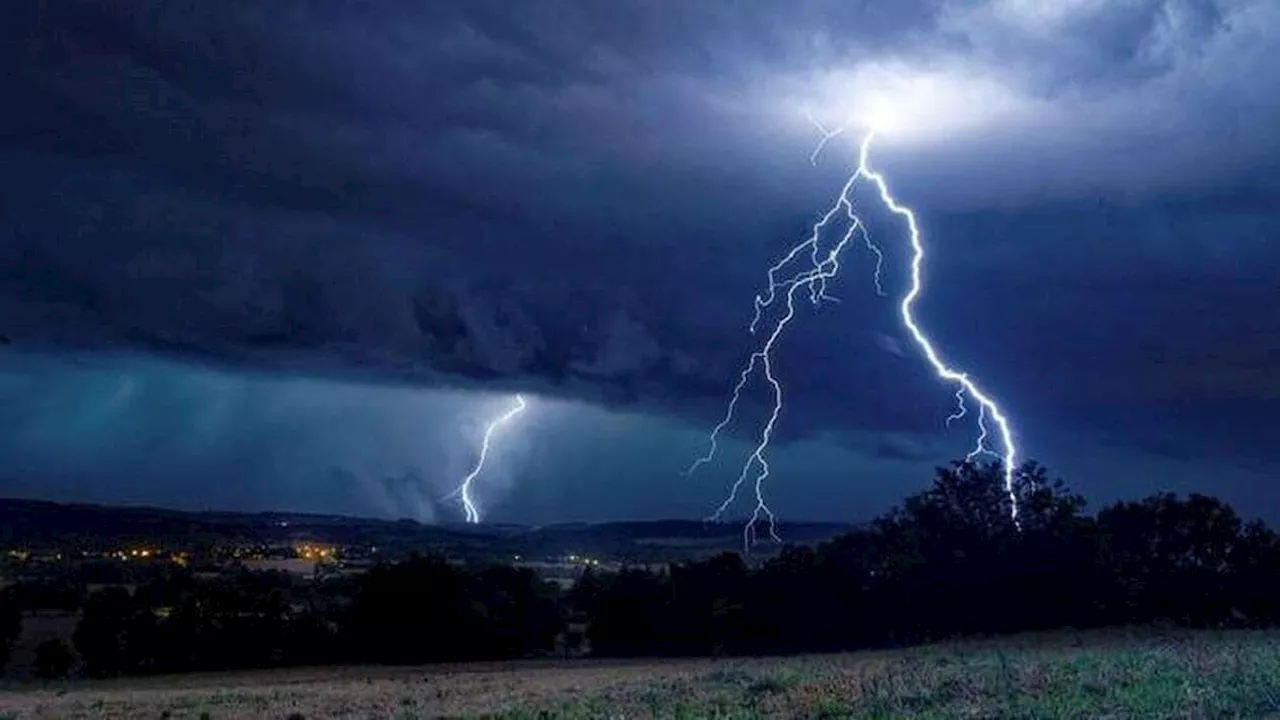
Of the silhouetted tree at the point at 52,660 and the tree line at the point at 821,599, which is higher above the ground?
the tree line at the point at 821,599

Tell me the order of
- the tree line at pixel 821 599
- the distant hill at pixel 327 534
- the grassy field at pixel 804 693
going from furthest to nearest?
the distant hill at pixel 327 534
the tree line at pixel 821 599
the grassy field at pixel 804 693

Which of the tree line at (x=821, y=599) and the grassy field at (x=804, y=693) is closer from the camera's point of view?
the grassy field at (x=804, y=693)

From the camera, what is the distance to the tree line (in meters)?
55.2

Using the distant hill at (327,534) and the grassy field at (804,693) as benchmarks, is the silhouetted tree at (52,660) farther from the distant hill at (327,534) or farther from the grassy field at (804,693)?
the distant hill at (327,534)

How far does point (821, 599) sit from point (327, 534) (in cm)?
13839

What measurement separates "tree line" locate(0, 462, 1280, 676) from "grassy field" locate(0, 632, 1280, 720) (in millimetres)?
11241

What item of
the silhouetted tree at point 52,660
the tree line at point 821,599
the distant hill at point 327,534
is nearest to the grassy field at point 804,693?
the tree line at point 821,599

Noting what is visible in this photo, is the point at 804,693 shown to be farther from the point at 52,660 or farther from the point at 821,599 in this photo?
the point at 52,660

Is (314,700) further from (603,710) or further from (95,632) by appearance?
(95,632)

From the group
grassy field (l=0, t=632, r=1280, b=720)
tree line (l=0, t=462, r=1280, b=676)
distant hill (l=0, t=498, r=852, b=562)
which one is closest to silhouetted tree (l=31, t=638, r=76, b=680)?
tree line (l=0, t=462, r=1280, b=676)

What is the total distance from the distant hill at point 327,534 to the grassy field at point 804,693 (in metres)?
88.3

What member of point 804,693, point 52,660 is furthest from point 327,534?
point 804,693

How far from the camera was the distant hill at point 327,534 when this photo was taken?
149m

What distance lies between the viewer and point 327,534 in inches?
7362
